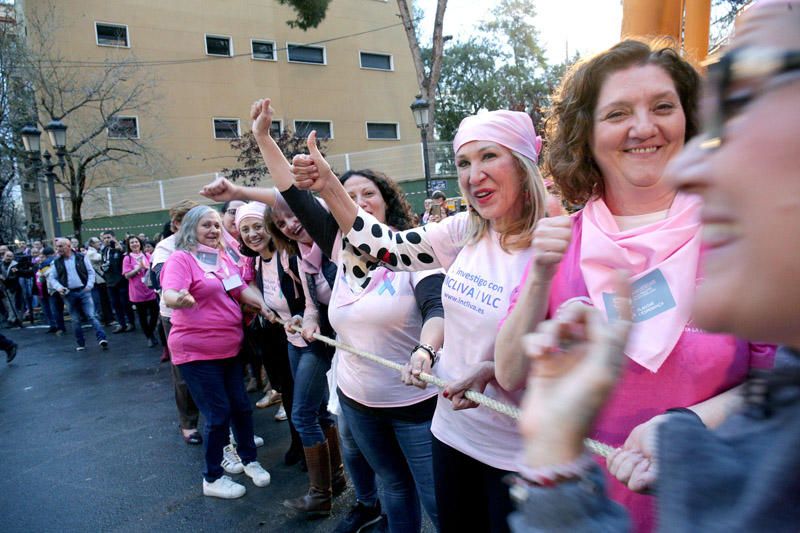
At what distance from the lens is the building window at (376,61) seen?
28.6m

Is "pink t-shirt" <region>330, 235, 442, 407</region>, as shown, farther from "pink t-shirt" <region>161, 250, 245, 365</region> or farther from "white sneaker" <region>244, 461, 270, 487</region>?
"white sneaker" <region>244, 461, 270, 487</region>

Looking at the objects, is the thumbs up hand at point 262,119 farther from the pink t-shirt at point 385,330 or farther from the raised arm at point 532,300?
the raised arm at point 532,300

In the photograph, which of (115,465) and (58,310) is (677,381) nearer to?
(115,465)

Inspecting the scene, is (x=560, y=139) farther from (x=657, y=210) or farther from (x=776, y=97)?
(x=776, y=97)

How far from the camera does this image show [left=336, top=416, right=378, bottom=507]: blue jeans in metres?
3.20

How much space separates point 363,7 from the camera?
28297 millimetres

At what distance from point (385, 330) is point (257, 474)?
7.29 ft

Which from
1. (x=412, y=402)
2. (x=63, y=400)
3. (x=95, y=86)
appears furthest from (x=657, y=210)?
(x=95, y=86)

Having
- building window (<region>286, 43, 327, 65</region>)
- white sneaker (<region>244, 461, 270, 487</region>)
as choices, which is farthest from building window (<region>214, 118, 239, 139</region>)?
white sneaker (<region>244, 461, 270, 487</region>)

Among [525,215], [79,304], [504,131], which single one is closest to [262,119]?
[504,131]

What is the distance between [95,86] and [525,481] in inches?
905

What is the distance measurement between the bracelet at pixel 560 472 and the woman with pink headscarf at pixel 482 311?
1.14m

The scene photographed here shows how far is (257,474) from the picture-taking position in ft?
13.6

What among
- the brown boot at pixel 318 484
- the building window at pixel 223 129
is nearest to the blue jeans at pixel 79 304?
the brown boot at pixel 318 484
